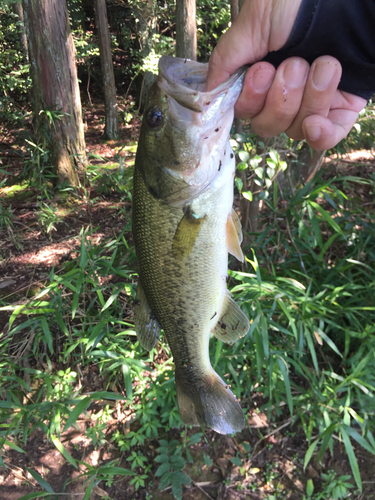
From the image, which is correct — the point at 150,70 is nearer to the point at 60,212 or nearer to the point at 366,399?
the point at 60,212

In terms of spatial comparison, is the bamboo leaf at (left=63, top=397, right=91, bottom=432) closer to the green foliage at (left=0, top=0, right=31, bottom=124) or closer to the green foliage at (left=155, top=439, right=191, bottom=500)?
the green foliage at (left=155, top=439, right=191, bottom=500)

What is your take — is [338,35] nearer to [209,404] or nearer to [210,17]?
[209,404]

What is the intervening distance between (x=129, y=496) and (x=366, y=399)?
209 cm

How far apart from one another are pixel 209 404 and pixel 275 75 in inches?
66.1

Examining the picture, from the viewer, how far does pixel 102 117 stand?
943 centimetres

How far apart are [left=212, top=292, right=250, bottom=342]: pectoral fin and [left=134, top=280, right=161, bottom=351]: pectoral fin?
33 cm

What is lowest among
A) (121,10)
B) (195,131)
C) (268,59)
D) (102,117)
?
(102,117)

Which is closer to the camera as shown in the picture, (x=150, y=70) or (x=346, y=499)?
(x=346, y=499)

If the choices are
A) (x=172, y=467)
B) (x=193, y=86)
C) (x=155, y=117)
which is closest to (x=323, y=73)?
(x=193, y=86)

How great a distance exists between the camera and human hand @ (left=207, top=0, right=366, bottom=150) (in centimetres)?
136

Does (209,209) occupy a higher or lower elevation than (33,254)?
higher

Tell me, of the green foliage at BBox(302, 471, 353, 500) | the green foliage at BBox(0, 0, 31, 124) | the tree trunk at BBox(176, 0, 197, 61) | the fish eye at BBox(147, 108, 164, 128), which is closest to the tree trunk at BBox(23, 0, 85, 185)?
the tree trunk at BBox(176, 0, 197, 61)

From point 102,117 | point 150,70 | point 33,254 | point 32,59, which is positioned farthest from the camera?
point 102,117

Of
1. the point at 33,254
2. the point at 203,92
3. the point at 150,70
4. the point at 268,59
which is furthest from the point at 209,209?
the point at 150,70
